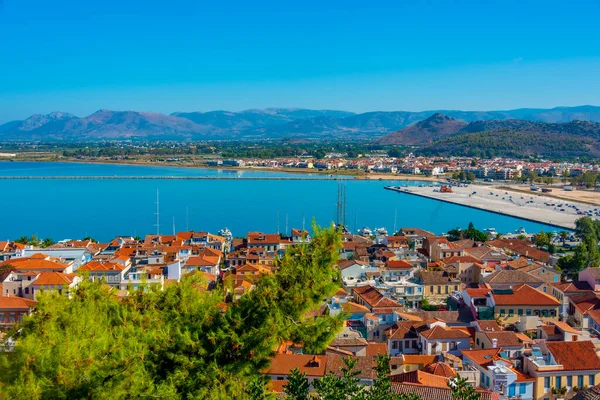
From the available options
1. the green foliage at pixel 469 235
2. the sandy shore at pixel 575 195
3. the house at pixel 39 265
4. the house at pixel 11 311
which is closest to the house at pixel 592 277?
the green foliage at pixel 469 235

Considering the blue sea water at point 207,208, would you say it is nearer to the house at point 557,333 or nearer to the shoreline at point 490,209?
the shoreline at point 490,209

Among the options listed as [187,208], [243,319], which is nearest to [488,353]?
[243,319]

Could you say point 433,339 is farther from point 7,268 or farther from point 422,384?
point 7,268

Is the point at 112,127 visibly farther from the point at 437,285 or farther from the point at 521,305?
the point at 521,305

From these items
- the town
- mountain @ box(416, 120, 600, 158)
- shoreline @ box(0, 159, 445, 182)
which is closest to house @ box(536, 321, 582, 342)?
the town

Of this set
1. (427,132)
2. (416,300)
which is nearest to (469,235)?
(416,300)

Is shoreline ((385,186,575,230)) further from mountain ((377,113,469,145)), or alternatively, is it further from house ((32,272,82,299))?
mountain ((377,113,469,145))
